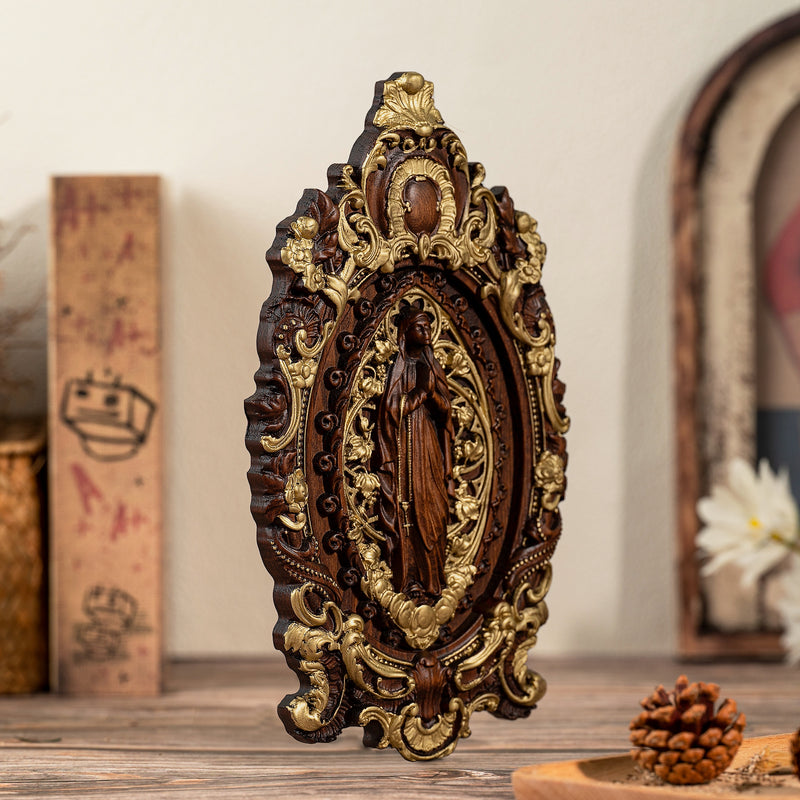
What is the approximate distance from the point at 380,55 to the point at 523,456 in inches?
28.8

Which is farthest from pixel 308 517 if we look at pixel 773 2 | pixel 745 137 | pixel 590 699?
pixel 773 2

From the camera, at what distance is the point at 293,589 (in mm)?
864

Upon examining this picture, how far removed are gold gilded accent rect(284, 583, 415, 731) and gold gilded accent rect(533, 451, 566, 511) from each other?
24cm

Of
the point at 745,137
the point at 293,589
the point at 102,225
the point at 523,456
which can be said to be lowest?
the point at 293,589

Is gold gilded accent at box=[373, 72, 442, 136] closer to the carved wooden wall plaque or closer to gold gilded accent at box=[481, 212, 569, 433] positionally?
the carved wooden wall plaque

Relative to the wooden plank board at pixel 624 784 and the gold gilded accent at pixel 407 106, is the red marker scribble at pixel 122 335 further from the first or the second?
the wooden plank board at pixel 624 784

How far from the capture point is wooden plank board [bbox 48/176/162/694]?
1.32m

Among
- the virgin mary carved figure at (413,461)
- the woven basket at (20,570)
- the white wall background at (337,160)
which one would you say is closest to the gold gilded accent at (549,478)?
the virgin mary carved figure at (413,461)

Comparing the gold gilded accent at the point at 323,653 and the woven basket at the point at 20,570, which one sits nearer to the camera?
the gold gilded accent at the point at 323,653

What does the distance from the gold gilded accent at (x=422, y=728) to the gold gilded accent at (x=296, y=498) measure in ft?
0.61

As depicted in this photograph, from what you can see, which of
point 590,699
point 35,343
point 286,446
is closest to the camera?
point 286,446

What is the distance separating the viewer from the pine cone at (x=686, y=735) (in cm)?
76

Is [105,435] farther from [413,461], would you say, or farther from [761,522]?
[761,522]

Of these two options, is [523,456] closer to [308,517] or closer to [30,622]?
[308,517]
